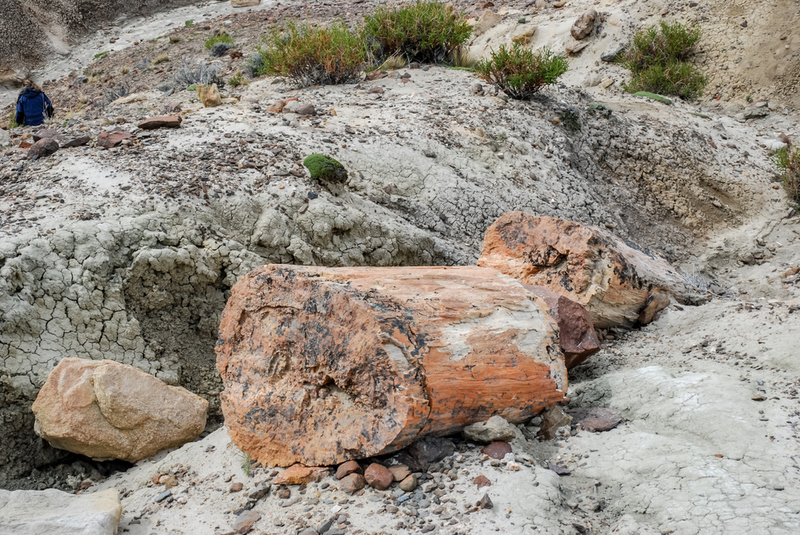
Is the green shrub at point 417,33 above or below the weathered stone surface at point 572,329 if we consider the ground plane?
above

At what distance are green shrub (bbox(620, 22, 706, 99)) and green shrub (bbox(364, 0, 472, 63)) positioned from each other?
331 centimetres

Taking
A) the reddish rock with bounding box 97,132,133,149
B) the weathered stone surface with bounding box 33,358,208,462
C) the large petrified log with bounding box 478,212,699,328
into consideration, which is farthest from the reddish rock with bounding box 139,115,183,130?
the large petrified log with bounding box 478,212,699,328

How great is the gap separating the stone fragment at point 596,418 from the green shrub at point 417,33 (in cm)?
741

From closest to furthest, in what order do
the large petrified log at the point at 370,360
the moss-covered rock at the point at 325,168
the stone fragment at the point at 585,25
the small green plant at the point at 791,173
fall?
the large petrified log at the point at 370,360 < the moss-covered rock at the point at 325,168 < the small green plant at the point at 791,173 < the stone fragment at the point at 585,25

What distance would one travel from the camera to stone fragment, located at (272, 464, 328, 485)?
9.05ft

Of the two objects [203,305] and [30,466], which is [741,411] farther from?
[30,466]

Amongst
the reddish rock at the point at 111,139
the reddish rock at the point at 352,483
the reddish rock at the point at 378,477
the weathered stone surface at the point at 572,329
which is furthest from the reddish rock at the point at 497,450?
the reddish rock at the point at 111,139

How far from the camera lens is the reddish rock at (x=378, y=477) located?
2.62 metres

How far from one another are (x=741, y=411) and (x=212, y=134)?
516cm

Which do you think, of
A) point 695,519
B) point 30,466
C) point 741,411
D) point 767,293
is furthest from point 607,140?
point 30,466

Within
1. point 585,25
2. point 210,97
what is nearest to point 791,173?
point 585,25

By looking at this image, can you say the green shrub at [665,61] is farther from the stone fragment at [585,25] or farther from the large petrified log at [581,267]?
the large petrified log at [581,267]

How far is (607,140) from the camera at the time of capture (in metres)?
8.02

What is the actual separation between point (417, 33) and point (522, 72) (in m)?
2.23
